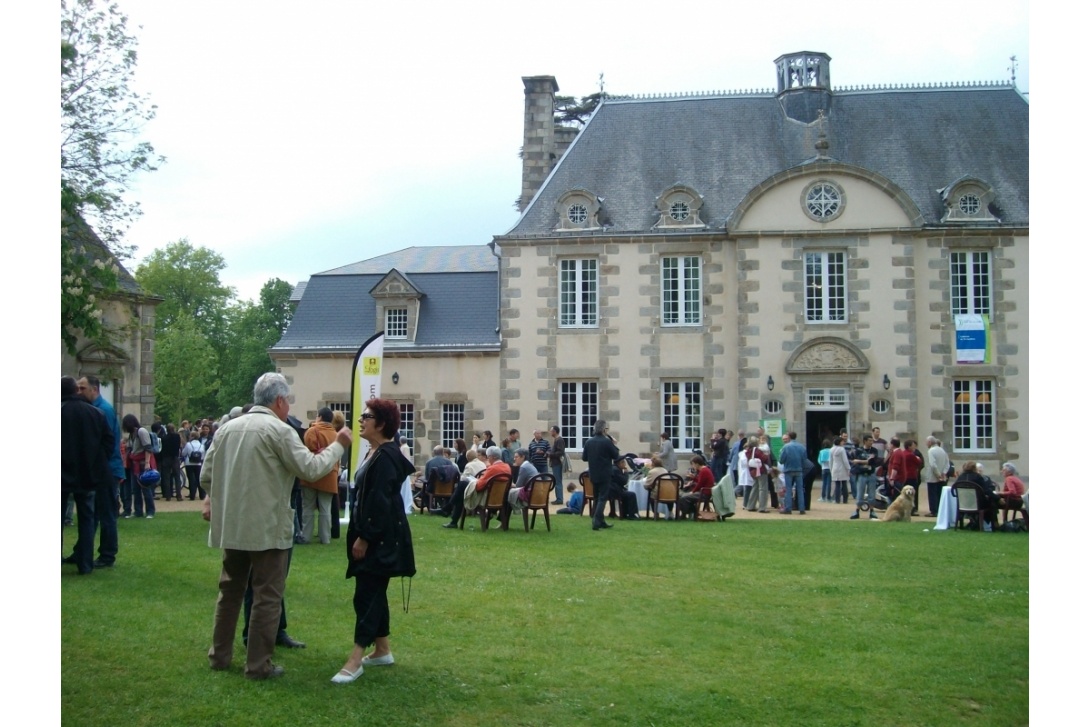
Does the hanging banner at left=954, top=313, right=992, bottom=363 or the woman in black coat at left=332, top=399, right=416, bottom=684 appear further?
the hanging banner at left=954, top=313, right=992, bottom=363

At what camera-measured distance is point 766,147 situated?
28766 mm

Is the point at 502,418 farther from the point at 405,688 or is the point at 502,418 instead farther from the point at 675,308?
the point at 405,688

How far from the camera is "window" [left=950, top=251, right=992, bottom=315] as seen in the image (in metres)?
26.4

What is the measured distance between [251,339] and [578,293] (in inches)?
1475

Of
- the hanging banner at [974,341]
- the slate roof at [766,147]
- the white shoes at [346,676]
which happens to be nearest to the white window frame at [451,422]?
the slate roof at [766,147]

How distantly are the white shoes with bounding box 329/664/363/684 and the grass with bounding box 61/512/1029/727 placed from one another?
11cm

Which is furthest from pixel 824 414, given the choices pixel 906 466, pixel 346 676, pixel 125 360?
pixel 346 676

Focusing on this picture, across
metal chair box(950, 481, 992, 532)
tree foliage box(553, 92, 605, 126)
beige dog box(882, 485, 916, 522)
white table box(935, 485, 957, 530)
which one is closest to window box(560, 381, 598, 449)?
beige dog box(882, 485, 916, 522)

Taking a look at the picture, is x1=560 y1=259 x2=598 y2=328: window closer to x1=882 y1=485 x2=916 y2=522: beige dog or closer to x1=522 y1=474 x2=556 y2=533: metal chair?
x1=882 y1=485 x2=916 y2=522: beige dog

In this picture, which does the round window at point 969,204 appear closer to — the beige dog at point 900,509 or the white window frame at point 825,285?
the white window frame at point 825,285

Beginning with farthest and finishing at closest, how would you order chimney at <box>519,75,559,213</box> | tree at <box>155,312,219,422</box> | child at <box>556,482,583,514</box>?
tree at <box>155,312,219,422</box>, chimney at <box>519,75,559,213</box>, child at <box>556,482,583,514</box>

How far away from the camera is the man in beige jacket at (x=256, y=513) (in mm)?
6441

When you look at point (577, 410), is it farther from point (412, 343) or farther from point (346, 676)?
point (346, 676)

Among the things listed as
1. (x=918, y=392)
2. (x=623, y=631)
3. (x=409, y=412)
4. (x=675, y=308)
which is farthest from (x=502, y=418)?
(x=623, y=631)
